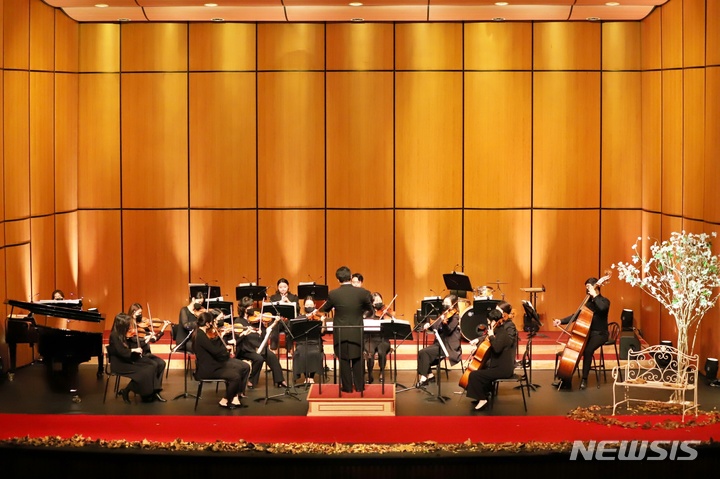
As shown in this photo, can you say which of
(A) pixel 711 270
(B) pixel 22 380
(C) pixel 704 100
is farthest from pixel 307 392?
(C) pixel 704 100

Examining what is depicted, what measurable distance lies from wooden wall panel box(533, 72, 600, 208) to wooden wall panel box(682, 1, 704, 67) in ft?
6.23

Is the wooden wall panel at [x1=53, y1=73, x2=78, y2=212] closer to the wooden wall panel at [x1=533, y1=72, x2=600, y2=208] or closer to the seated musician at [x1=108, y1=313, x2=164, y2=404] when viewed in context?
the seated musician at [x1=108, y1=313, x2=164, y2=404]

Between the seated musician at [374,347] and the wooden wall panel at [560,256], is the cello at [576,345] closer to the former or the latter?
the seated musician at [374,347]

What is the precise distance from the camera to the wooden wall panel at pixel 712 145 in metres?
10.5

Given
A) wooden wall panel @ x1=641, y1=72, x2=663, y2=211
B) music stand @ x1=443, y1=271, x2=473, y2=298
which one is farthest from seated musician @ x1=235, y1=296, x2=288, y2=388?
wooden wall panel @ x1=641, y1=72, x2=663, y2=211

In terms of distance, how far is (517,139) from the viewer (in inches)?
520

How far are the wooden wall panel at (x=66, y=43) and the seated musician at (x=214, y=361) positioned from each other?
4.97 m

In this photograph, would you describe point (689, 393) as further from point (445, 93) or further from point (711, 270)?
point (445, 93)

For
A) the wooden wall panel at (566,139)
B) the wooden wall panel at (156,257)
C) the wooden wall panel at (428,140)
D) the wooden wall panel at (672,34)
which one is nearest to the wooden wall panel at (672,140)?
the wooden wall panel at (672,34)

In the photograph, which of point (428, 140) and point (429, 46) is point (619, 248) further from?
point (429, 46)

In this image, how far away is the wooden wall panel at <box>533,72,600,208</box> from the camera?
13148 millimetres

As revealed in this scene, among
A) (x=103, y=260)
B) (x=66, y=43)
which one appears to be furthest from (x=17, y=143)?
(x=103, y=260)

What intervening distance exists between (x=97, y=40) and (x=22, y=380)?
4.85m

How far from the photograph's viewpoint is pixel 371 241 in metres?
13.4
